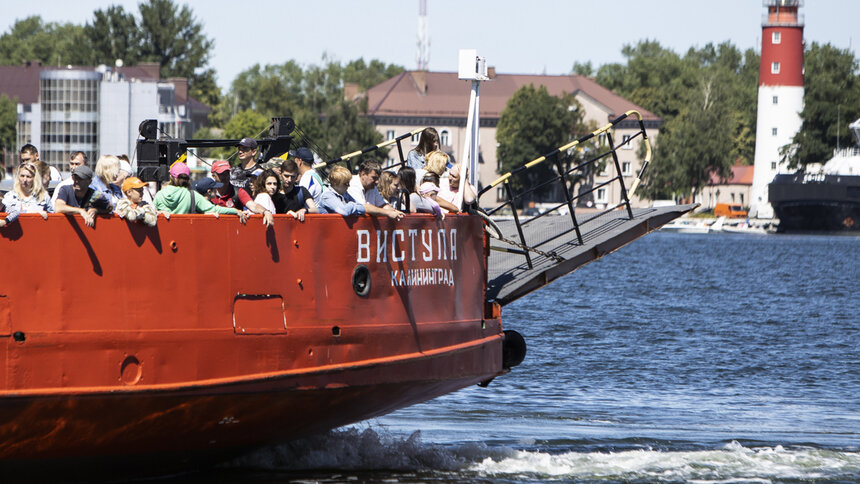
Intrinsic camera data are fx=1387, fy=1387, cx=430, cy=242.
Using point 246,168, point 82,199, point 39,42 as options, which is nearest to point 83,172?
point 82,199

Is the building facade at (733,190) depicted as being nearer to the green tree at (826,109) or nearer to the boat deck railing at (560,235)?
the green tree at (826,109)

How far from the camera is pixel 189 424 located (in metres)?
9.93

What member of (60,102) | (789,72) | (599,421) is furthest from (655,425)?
(789,72)

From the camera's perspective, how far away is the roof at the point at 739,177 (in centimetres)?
12770

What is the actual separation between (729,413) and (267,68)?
497ft

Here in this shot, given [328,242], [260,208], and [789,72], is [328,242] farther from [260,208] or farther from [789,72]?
[789,72]

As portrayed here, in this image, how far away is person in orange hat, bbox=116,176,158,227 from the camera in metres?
9.21

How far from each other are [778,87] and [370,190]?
99158mm

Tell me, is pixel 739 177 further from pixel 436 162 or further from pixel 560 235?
pixel 436 162

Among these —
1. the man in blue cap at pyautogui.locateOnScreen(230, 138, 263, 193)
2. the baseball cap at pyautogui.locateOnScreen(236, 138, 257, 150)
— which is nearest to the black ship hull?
the man in blue cap at pyautogui.locateOnScreen(230, 138, 263, 193)

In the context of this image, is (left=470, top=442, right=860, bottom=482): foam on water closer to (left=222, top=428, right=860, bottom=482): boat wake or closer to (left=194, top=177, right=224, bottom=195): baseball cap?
(left=222, top=428, right=860, bottom=482): boat wake

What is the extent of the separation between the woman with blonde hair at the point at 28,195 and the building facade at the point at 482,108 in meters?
108

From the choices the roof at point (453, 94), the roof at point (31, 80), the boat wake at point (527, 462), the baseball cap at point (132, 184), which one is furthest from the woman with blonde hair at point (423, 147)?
the roof at point (453, 94)

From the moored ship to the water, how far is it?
57881 millimetres
